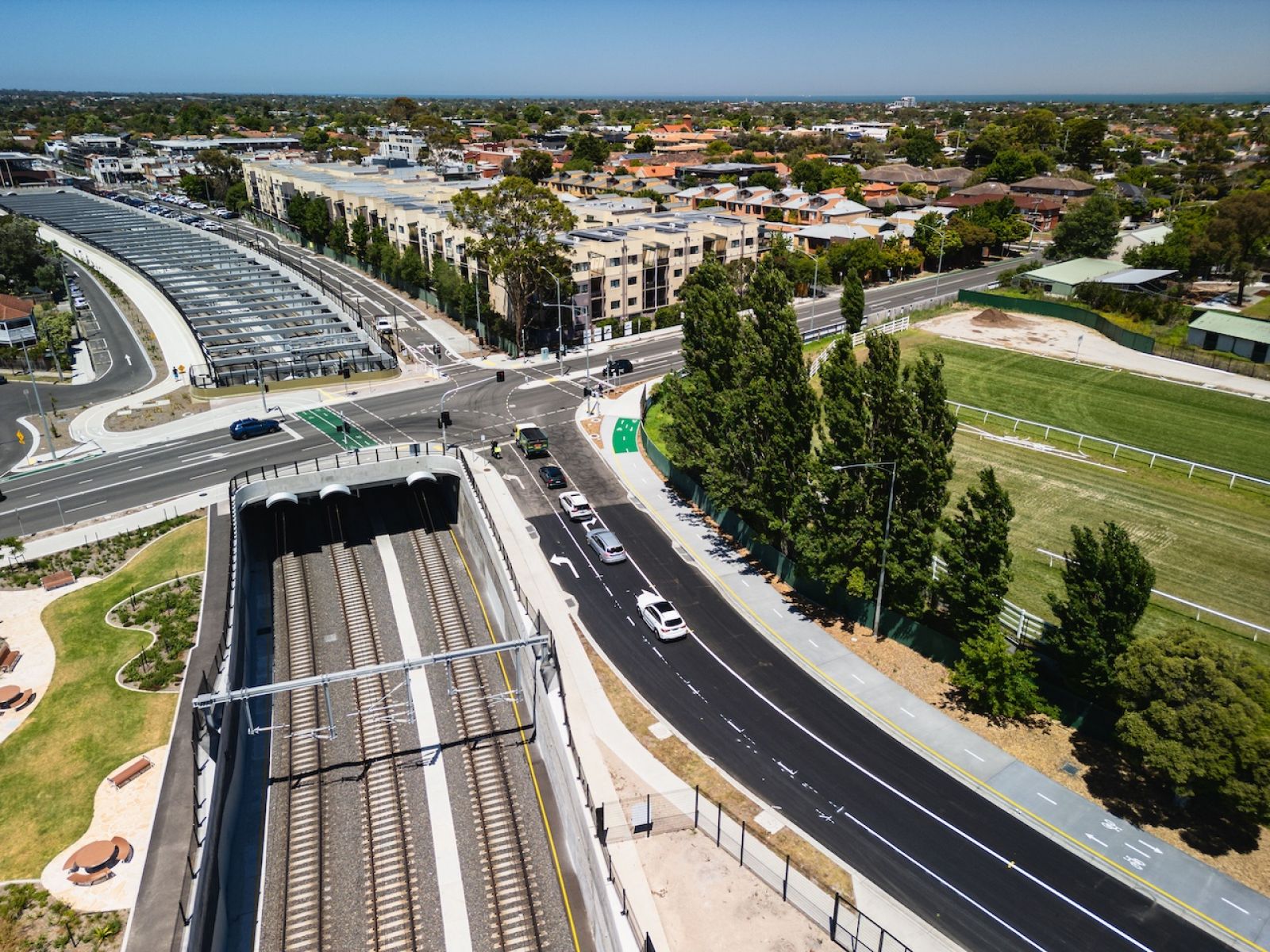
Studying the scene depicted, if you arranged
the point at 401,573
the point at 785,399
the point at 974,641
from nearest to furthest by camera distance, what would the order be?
the point at 974,641 < the point at 785,399 < the point at 401,573

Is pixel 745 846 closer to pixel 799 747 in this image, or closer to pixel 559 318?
pixel 799 747

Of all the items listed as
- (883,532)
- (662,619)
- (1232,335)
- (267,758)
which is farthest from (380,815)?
(1232,335)

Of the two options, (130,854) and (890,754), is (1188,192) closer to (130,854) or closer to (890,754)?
(890,754)

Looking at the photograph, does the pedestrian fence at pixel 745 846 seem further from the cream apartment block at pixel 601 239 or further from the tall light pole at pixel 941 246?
the tall light pole at pixel 941 246

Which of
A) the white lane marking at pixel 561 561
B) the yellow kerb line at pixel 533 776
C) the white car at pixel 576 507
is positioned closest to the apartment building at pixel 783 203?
the white car at pixel 576 507

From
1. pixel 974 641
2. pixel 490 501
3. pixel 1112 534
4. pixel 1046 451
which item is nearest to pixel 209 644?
pixel 490 501

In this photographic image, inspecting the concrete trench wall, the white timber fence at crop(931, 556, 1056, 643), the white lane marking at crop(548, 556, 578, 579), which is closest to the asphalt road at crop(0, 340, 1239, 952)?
the white lane marking at crop(548, 556, 578, 579)
